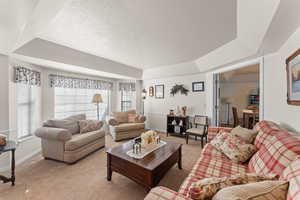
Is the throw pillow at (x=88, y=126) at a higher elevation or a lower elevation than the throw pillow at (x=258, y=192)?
lower

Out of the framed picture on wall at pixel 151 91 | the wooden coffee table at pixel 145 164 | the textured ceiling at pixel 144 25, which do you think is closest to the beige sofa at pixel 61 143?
the wooden coffee table at pixel 145 164

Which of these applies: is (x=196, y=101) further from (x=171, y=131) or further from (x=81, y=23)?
(x=81, y=23)

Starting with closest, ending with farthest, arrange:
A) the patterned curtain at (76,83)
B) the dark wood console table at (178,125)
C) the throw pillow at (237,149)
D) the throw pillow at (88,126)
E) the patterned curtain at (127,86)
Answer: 1. the throw pillow at (237,149)
2. the throw pillow at (88,126)
3. the patterned curtain at (76,83)
4. the dark wood console table at (178,125)
5. the patterned curtain at (127,86)

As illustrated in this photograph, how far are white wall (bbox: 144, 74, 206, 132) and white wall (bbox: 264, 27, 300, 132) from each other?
67.6 inches

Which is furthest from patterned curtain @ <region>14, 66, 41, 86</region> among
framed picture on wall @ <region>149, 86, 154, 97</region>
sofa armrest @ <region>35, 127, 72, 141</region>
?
framed picture on wall @ <region>149, 86, 154, 97</region>

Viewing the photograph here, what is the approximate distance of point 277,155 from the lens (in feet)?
3.78

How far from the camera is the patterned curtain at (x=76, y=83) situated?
345cm

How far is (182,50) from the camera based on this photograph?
287cm

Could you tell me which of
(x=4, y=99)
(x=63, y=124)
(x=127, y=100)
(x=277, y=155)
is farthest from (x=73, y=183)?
(x=127, y=100)

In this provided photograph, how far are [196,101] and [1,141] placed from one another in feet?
14.0

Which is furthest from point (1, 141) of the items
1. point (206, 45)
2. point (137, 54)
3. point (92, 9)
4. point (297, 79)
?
point (297, 79)

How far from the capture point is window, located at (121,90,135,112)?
5.42 meters

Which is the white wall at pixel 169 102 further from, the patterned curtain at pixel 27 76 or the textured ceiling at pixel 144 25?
the patterned curtain at pixel 27 76

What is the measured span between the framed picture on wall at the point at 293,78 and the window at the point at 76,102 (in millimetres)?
4777
